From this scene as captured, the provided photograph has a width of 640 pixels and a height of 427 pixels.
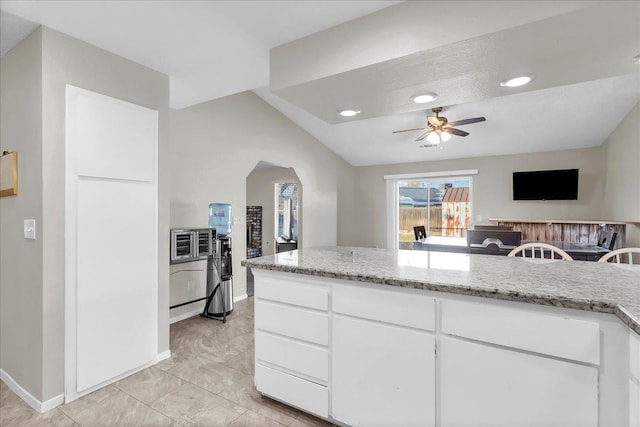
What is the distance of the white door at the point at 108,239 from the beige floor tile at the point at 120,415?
0.22m

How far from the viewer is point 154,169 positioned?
2445mm

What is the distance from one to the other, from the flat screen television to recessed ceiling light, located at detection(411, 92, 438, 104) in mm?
4613

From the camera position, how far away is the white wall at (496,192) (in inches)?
208

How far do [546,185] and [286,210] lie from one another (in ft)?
18.1

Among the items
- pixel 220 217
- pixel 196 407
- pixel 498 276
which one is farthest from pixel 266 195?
pixel 498 276

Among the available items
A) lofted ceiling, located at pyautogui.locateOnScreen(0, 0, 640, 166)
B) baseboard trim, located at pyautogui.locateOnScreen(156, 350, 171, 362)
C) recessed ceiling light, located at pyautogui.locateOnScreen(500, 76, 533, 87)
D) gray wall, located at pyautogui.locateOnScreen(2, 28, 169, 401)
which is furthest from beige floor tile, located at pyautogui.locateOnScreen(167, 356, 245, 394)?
recessed ceiling light, located at pyautogui.locateOnScreen(500, 76, 533, 87)

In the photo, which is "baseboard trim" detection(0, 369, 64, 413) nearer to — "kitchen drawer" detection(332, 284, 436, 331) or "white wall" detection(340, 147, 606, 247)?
"kitchen drawer" detection(332, 284, 436, 331)

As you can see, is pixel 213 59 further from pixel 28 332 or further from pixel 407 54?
pixel 28 332

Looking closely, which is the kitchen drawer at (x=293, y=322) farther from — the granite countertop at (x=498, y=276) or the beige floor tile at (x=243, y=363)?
the beige floor tile at (x=243, y=363)

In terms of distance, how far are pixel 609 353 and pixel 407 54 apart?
1.55 meters

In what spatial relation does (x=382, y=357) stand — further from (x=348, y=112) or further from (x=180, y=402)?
(x=348, y=112)

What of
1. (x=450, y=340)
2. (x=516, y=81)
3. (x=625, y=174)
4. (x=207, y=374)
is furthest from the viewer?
(x=625, y=174)

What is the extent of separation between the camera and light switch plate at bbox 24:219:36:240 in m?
1.94

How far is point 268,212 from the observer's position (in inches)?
307
